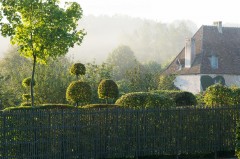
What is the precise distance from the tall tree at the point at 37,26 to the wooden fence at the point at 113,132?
Result: 7238 millimetres

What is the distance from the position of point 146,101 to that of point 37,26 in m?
7.24

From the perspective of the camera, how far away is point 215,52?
187ft

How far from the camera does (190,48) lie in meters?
56.8

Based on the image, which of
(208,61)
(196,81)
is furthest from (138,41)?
(196,81)

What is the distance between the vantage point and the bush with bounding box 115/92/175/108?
75.7ft

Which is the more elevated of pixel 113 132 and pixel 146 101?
pixel 146 101

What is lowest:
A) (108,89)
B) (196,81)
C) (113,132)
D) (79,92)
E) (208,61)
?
(113,132)

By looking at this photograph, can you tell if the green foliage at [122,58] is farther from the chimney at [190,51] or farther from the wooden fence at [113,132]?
the wooden fence at [113,132]

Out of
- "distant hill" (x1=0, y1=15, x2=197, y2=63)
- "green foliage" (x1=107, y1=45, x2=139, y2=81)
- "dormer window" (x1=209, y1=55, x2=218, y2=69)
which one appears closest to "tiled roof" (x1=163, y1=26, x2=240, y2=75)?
"dormer window" (x1=209, y1=55, x2=218, y2=69)

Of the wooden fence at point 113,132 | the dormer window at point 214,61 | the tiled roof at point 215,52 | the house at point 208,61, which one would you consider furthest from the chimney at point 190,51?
the wooden fence at point 113,132

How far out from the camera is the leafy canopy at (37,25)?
2477 centimetres

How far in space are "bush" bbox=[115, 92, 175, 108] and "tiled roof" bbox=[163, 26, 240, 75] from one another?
31703mm

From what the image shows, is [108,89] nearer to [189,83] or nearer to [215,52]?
[189,83]

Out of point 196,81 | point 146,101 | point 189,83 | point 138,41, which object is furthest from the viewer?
point 138,41
